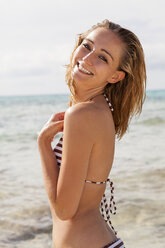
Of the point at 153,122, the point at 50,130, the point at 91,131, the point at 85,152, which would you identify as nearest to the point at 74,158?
the point at 85,152

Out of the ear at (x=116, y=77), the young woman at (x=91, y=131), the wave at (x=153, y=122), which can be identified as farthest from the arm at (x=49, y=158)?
the wave at (x=153, y=122)

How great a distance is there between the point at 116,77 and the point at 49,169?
2.28 feet

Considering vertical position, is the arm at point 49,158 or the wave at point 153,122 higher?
the arm at point 49,158

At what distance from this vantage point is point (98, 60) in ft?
7.79

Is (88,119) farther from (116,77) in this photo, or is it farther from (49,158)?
(116,77)

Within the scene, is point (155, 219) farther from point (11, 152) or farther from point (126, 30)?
point (11, 152)

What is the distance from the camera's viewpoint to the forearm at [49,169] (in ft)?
7.23

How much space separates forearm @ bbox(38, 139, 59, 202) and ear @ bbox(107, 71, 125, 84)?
54 centimetres

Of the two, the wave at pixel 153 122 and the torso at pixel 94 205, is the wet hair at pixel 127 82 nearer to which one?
the torso at pixel 94 205

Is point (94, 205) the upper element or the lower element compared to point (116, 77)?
lower

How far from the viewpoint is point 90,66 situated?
7.75 ft

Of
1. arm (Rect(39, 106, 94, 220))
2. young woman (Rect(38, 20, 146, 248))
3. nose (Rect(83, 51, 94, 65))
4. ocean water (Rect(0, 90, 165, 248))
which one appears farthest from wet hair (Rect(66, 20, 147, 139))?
ocean water (Rect(0, 90, 165, 248))

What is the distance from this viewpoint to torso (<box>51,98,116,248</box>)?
2211 millimetres

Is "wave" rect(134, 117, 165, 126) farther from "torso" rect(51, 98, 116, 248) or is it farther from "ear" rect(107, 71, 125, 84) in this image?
"torso" rect(51, 98, 116, 248)
